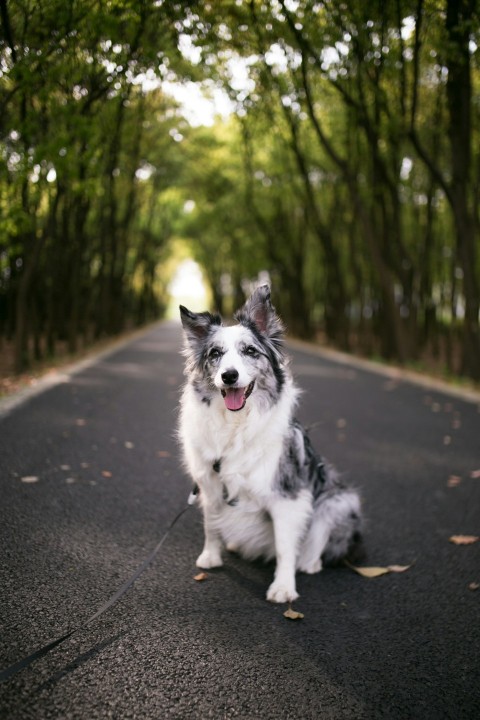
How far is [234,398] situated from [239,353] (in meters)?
0.30

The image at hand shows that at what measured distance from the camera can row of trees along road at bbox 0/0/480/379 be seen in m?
9.60

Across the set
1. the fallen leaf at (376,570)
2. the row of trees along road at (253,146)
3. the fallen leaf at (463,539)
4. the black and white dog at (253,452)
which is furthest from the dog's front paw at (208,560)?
the row of trees along road at (253,146)

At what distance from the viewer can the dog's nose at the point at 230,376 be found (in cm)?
352

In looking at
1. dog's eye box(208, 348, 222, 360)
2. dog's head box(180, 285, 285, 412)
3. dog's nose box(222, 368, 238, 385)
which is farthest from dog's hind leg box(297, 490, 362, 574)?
dog's eye box(208, 348, 222, 360)

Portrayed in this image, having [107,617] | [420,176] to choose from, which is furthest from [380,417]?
[420,176]

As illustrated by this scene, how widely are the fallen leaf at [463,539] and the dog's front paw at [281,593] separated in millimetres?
1704

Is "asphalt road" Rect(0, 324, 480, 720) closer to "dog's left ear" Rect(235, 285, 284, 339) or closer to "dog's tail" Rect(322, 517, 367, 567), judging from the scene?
"dog's tail" Rect(322, 517, 367, 567)

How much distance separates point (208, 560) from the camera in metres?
3.95

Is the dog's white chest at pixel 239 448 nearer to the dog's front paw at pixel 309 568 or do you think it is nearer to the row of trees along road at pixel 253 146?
the dog's front paw at pixel 309 568

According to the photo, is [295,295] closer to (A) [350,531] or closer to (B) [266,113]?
(B) [266,113]

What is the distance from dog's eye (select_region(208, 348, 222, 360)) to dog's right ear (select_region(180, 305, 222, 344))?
0.21 m

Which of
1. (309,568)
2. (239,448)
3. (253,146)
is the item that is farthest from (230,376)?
(253,146)

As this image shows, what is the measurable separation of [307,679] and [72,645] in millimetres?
1167

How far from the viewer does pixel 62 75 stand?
358 inches
